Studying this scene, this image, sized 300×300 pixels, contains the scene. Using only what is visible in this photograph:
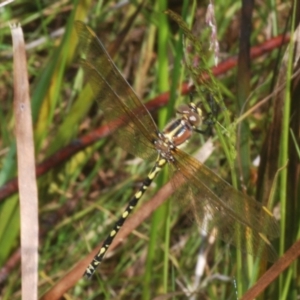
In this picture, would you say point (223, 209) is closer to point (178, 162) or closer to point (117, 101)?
point (178, 162)

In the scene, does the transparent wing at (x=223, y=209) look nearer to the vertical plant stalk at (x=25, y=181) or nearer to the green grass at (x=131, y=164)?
the green grass at (x=131, y=164)

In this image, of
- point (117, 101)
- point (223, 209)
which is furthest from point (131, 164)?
point (223, 209)

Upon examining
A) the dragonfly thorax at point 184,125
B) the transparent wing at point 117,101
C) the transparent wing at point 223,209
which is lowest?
the transparent wing at point 223,209

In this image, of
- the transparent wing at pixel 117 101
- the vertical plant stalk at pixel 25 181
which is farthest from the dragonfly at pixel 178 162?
the vertical plant stalk at pixel 25 181

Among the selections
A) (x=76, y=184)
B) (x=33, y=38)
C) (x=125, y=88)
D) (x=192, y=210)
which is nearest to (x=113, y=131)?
(x=125, y=88)

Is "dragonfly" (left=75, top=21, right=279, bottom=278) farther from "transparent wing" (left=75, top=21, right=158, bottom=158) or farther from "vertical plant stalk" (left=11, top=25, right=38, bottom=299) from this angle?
"vertical plant stalk" (left=11, top=25, right=38, bottom=299)

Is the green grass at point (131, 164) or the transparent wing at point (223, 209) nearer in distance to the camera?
A: the transparent wing at point (223, 209)

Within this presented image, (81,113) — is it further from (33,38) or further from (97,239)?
(33,38)
